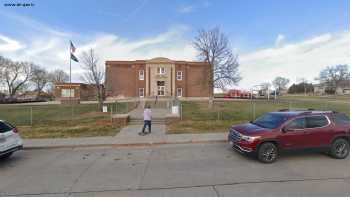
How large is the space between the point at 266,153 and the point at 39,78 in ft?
266

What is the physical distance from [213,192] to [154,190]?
128 centimetres

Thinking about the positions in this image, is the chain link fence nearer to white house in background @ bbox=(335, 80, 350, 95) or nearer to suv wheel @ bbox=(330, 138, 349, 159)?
suv wheel @ bbox=(330, 138, 349, 159)

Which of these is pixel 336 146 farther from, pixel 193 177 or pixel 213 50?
pixel 213 50

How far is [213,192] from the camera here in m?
4.83

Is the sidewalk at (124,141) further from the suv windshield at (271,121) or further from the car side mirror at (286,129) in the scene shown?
the car side mirror at (286,129)

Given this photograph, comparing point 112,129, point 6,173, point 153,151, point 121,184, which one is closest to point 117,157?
point 153,151

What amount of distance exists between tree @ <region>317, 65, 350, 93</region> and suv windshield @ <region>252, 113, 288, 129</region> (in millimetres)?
107751

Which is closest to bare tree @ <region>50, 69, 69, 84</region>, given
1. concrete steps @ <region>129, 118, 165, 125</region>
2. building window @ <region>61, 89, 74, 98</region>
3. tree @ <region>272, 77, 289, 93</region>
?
building window @ <region>61, 89, 74, 98</region>

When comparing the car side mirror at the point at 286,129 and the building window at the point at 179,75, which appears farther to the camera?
the building window at the point at 179,75

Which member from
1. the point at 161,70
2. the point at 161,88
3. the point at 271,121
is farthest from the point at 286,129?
the point at 161,70

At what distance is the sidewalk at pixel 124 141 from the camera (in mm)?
9586

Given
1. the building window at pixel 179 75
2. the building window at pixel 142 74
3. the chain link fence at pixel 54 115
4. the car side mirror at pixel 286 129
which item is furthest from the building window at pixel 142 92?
the car side mirror at pixel 286 129

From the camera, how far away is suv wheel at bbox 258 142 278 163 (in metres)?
7.05

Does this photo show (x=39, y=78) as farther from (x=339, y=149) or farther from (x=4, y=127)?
(x=339, y=149)
